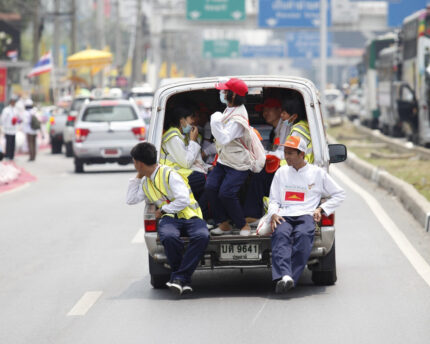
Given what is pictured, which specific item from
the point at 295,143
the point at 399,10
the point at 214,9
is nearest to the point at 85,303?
the point at 295,143

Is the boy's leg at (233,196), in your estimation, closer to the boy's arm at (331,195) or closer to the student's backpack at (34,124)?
the boy's arm at (331,195)

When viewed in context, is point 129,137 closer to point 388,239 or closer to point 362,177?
point 362,177

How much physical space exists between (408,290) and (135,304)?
7.40 feet

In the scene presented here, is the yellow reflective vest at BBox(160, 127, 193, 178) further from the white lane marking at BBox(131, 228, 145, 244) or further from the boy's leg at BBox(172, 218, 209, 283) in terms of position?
the white lane marking at BBox(131, 228, 145, 244)

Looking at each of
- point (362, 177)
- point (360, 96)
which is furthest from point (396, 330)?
point (360, 96)

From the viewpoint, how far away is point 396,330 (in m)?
8.02

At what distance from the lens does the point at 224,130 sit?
9.82 metres

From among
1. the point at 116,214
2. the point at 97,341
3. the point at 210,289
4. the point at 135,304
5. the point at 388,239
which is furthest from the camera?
the point at 116,214

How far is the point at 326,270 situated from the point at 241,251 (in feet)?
2.68

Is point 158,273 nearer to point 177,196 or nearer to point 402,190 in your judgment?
point 177,196

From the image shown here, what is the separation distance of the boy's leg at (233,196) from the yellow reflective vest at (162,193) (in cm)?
28

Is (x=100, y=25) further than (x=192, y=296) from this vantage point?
Yes

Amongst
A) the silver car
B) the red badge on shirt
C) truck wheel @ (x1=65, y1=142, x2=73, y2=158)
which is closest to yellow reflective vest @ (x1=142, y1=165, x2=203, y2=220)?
the red badge on shirt

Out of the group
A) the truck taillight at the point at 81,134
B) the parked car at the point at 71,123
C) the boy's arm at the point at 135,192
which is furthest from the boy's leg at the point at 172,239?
the parked car at the point at 71,123
